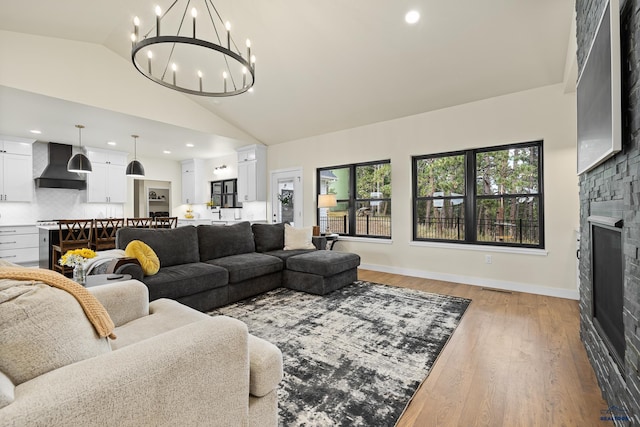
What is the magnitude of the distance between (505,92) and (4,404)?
5083 mm

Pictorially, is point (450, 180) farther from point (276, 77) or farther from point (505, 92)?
point (276, 77)

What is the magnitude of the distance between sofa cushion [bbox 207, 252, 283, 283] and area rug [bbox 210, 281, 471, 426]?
0.30m

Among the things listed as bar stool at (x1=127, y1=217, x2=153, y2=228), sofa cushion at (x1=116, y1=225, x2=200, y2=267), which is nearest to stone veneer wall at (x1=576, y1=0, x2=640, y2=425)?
sofa cushion at (x1=116, y1=225, x2=200, y2=267)

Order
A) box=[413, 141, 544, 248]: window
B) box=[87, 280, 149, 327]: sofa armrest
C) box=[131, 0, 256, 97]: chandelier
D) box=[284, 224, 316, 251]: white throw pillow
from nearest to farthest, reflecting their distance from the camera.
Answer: box=[87, 280, 149, 327]: sofa armrest, box=[131, 0, 256, 97]: chandelier, box=[413, 141, 544, 248]: window, box=[284, 224, 316, 251]: white throw pillow

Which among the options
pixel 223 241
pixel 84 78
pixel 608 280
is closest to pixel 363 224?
pixel 223 241

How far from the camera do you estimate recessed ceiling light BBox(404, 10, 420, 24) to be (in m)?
3.03

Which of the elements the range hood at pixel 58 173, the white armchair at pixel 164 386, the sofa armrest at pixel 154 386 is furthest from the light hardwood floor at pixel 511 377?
the range hood at pixel 58 173

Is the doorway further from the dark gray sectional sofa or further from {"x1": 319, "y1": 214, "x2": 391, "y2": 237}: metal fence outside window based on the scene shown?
the dark gray sectional sofa

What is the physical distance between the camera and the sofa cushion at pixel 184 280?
2.78m

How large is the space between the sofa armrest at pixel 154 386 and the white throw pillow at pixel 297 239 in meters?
3.41

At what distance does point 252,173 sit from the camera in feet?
22.7

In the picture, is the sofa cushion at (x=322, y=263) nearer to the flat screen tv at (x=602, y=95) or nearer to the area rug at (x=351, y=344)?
the area rug at (x=351, y=344)

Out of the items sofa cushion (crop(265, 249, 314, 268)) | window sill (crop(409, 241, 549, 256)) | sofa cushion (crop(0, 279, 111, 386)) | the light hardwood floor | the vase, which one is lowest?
the light hardwood floor

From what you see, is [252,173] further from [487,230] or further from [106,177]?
[487,230]
